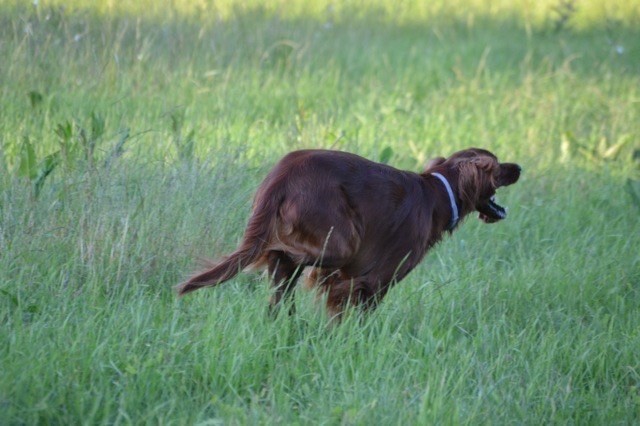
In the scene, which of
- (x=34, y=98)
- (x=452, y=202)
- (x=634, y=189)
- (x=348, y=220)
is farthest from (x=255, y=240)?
(x=634, y=189)

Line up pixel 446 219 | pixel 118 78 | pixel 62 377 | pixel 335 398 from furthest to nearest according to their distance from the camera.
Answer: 1. pixel 118 78
2. pixel 446 219
3. pixel 335 398
4. pixel 62 377

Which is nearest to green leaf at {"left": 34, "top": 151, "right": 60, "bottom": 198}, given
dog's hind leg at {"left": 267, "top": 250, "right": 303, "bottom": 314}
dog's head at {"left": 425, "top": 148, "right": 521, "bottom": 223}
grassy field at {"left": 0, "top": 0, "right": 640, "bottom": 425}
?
grassy field at {"left": 0, "top": 0, "right": 640, "bottom": 425}

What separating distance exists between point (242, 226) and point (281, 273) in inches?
40.0

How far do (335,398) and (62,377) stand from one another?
95 cm

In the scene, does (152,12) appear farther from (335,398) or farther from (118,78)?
(335,398)

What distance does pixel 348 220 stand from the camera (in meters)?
3.39

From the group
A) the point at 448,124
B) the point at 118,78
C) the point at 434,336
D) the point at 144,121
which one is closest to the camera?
the point at 434,336

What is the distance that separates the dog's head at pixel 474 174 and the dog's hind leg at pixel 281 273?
96cm

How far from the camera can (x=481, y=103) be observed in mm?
7289

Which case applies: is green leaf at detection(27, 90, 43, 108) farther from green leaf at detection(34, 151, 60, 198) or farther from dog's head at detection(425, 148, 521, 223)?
dog's head at detection(425, 148, 521, 223)

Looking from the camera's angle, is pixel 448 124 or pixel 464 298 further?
pixel 448 124

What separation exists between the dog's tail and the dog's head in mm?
1033

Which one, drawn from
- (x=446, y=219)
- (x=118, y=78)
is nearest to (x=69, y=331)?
(x=446, y=219)

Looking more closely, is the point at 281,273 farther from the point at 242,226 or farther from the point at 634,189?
the point at 634,189
